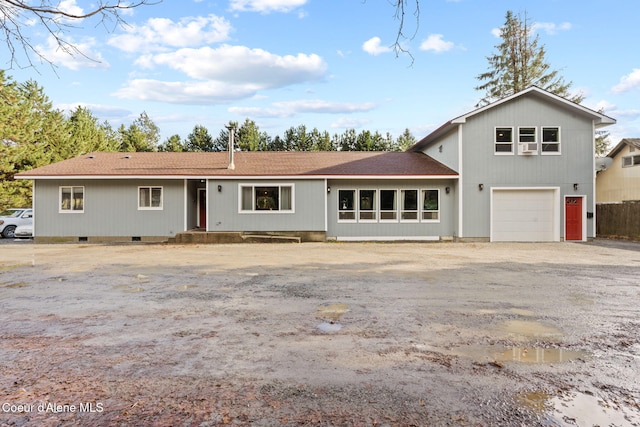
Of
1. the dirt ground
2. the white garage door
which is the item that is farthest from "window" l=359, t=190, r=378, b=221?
the dirt ground

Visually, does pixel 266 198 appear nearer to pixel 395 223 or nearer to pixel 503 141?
pixel 395 223

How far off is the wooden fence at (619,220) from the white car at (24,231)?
26895 mm

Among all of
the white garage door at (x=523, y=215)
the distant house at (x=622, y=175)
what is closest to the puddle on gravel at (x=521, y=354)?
the white garage door at (x=523, y=215)

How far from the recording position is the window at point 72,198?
1652 centimetres

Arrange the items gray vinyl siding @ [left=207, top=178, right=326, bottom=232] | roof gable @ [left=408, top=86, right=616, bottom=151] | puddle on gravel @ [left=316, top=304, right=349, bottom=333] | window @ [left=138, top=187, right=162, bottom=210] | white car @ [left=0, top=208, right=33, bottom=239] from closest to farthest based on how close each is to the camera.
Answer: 1. puddle on gravel @ [left=316, top=304, right=349, bottom=333]
2. roof gable @ [left=408, top=86, right=616, bottom=151]
3. gray vinyl siding @ [left=207, top=178, right=326, bottom=232]
4. window @ [left=138, top=187, right=162, bottom=210]
5. white car @ [left=0, top=208, right=33, bottom=239]

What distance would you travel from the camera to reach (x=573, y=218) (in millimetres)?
16219

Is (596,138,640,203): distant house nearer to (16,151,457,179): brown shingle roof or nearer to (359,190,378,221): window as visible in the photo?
(16,151,457,179): brown shingle roof

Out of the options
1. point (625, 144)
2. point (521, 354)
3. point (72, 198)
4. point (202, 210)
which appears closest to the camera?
point (521, 354)

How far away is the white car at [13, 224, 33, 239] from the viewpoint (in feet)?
59.0

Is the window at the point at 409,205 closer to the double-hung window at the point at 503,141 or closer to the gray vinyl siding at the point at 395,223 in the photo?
the gray vinyl siding at the point at 395,223

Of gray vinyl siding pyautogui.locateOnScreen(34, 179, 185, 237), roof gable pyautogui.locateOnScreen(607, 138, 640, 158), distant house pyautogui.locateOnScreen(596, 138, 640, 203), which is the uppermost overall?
roof gable pyautogui.locateOnScreen(607, 138, 640, 158)

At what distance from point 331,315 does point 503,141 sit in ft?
46.2

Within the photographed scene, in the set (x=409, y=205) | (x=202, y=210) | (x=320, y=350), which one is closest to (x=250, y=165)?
(x=202, y=210)

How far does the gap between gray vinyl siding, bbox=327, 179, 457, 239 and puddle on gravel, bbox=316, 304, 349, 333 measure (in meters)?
11.1
